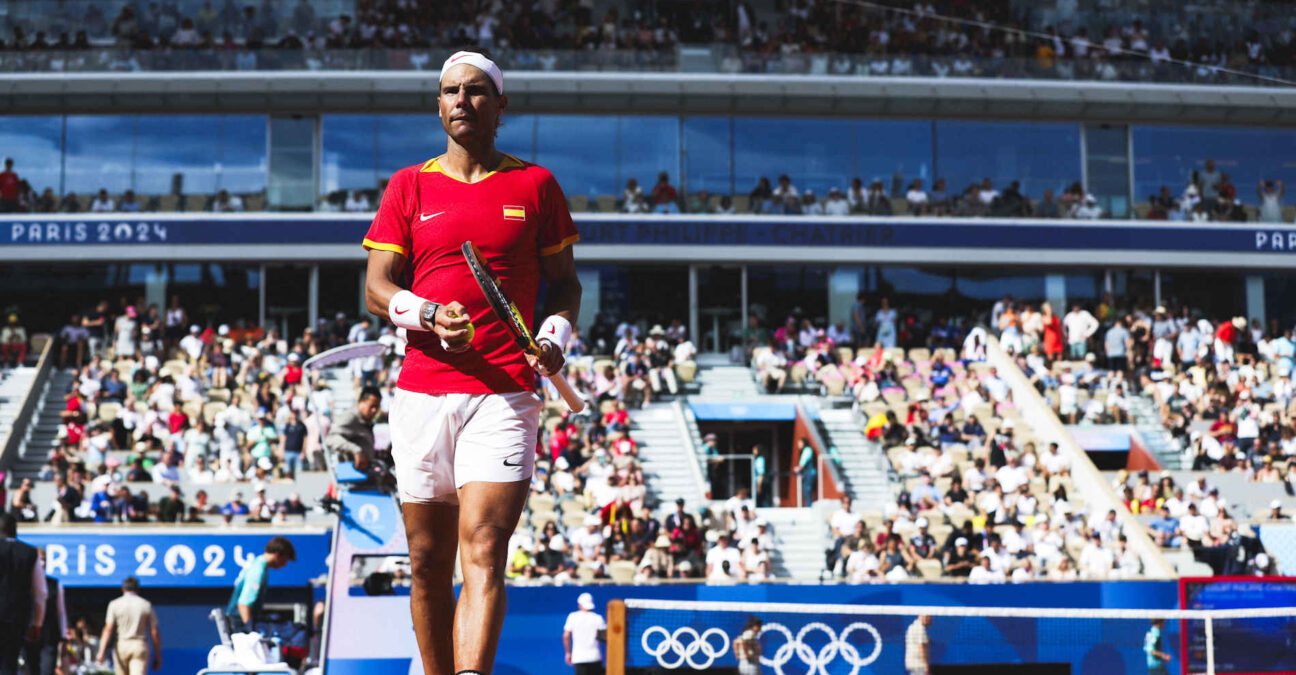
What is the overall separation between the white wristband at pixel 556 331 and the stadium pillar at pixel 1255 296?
1446 inches

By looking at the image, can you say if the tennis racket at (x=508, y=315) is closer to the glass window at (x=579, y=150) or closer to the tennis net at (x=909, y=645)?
the tennis net at (x=909, y=645)

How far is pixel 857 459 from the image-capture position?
27.7 m

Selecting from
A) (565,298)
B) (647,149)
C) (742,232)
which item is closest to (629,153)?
(647,149)

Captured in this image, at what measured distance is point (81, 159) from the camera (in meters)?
36.7

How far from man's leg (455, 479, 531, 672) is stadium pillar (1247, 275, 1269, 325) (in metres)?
37.1

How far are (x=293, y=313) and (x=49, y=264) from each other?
226 inches

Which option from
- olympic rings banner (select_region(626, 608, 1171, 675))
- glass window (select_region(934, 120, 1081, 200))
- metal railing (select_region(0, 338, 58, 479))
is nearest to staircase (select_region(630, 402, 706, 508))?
olympic rings banner (select_region(626, 608, 1171, 675))

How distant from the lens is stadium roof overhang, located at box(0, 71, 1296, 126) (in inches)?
1428

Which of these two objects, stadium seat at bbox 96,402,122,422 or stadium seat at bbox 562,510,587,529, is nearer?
stadium seat at bbox 562,510,587,529

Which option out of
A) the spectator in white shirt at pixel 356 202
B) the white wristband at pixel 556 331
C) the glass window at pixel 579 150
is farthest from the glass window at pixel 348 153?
the white wristband at pixel 556 331

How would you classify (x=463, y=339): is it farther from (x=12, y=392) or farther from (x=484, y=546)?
(x=12, y=392)

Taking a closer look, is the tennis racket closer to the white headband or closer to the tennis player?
the tennis player

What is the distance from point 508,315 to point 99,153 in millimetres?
34411

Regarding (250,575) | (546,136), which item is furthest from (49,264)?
(250,575)
